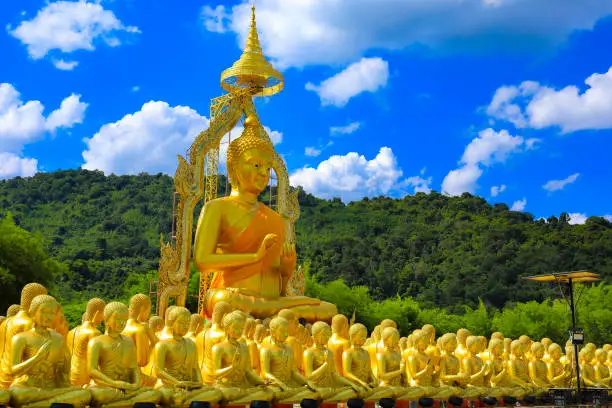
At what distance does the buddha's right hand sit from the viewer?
1229cm

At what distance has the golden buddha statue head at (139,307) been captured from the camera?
8102mm

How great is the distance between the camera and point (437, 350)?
10750 mm

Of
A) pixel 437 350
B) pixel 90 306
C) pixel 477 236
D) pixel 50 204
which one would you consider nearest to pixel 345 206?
pixel 477 236

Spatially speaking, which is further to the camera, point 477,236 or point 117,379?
point 477,236

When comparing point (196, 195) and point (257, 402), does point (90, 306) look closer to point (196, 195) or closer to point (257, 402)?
point (257, 402)

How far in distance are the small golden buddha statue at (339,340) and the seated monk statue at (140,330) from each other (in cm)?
245

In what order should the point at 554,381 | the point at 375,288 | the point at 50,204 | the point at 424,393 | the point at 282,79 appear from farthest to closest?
the point at 50,204, the point at 375,288, the point at 282,79, the point at 554,381, the point at 424,393

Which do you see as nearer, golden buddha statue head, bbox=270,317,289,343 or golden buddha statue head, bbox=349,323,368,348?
golden buddha statue head, bbox=270,317,289,343

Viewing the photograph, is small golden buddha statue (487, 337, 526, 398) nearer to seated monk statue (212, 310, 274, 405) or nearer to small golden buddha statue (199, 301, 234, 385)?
seated monk statue (212, 310, 274, 405)

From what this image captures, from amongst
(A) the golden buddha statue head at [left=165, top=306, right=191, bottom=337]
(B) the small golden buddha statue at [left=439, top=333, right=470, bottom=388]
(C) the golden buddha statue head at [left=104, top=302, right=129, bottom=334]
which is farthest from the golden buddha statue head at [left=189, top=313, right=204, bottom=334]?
(B) the small golden buddha statue at [left=439, top=333, right=470, bottom=388]

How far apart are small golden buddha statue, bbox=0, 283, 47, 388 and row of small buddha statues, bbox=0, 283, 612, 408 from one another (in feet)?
0.04

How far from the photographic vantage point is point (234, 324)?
27.2ft

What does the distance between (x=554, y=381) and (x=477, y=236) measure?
26.4m

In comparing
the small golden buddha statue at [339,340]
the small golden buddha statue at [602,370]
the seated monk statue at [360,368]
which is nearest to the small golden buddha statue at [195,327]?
the small golden buddha statue at [339,340]
